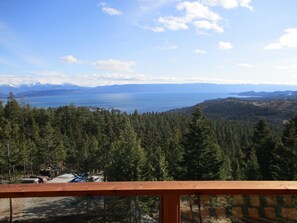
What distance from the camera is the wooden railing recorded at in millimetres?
1994

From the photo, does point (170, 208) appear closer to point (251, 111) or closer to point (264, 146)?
point (264, 146)

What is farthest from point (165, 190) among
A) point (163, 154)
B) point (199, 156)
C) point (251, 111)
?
point (251, 111)

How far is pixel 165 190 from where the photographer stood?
1997 millimetres

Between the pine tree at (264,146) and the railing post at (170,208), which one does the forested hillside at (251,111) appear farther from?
the railing post at (170,208)

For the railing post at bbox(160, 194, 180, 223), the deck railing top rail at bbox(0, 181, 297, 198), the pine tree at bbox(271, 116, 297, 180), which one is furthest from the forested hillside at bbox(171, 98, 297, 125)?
the railing post at bbox(160, 194, 180, 223)

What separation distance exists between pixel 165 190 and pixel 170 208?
0.44ft

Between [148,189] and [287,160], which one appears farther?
[287,160]

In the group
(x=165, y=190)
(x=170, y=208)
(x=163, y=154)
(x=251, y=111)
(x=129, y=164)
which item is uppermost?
(x=165, y=190)

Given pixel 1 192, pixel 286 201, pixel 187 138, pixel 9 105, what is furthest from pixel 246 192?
pixel 9 105

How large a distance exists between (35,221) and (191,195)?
99cm

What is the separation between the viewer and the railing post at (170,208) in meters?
2.03

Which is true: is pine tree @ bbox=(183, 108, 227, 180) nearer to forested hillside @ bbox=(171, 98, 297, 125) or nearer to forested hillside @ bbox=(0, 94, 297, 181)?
forested hillside @ bbox=(0, 94, 297, 181)

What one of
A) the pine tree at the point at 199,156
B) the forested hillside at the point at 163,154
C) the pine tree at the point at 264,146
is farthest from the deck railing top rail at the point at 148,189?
the pine tree at the point at 264,146

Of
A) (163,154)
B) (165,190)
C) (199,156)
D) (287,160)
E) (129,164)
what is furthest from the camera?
(163,154)
